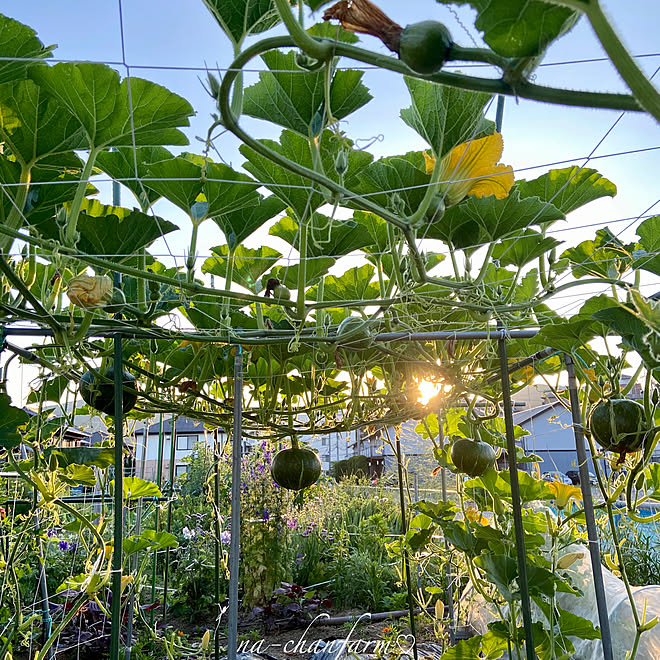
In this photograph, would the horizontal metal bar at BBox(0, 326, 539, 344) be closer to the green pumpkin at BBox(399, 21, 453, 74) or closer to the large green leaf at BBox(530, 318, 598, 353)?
the large green leaf at BBox(530, 318, 598, 353)

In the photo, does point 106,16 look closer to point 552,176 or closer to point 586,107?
point 586,107

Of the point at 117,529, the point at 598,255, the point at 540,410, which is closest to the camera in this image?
the point at 117,529

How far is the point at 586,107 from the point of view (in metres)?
0.31

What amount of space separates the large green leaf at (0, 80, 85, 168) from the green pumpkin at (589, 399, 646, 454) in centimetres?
123

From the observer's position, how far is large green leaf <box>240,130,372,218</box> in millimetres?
1018

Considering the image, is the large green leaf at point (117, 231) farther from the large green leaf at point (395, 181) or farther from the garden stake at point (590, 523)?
the garden stake at point (590, 523)

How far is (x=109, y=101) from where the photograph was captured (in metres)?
0.90

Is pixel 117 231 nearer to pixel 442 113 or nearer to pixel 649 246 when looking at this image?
pixel 442 113

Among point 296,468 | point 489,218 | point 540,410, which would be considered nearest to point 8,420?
point 296,468

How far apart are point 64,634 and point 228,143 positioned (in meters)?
3.90

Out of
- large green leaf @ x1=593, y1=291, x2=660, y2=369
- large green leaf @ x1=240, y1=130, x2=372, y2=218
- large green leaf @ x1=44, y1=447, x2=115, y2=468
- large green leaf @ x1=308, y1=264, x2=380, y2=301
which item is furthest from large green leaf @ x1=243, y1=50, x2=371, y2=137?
large green leaf @ x1=44, y1=447, x2=115, y2=468

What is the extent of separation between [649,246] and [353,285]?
755 mm

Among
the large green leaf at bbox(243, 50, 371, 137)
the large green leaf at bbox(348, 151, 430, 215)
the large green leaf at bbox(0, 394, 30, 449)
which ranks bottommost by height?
the large green leaf at bbox(0, 394, 30, 449)

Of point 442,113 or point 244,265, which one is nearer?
point 442,113
